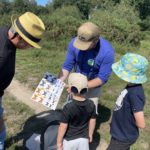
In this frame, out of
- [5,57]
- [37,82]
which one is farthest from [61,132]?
[37,82]

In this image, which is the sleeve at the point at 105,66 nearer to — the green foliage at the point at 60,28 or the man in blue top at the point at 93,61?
the man in blue top at the point at 93,61

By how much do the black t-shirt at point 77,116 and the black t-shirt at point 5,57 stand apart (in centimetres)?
71

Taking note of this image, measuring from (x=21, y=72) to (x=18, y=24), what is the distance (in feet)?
17.3

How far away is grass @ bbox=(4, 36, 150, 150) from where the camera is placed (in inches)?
217

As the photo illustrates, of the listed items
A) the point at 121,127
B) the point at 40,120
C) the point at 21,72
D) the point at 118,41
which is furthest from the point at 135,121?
the point at 118,41

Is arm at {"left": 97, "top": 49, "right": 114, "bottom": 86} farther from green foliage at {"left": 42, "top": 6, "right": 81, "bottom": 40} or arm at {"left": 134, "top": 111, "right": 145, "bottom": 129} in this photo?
green foliage at {"left": 42, "top": 6, "right": 81, "bottom": 40}

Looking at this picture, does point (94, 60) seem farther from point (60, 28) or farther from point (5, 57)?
point (60, 28)

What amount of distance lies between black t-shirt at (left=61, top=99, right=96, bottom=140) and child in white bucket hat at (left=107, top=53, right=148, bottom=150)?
0.30 meters

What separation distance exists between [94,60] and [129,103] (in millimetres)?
1088

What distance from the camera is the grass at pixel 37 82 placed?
Answer: 18.1 ft

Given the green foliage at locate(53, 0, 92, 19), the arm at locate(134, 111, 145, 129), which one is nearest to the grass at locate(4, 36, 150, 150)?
the arm at locate(134, 111, 145, 129)

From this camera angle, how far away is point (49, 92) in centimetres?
414

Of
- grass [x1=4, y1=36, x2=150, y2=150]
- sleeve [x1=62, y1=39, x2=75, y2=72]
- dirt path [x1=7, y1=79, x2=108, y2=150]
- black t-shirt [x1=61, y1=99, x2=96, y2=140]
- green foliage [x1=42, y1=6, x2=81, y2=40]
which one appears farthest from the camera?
green foliage [x1=42, y1=6, x2=81, y2=40]

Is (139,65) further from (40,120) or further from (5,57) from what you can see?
(40,120)
